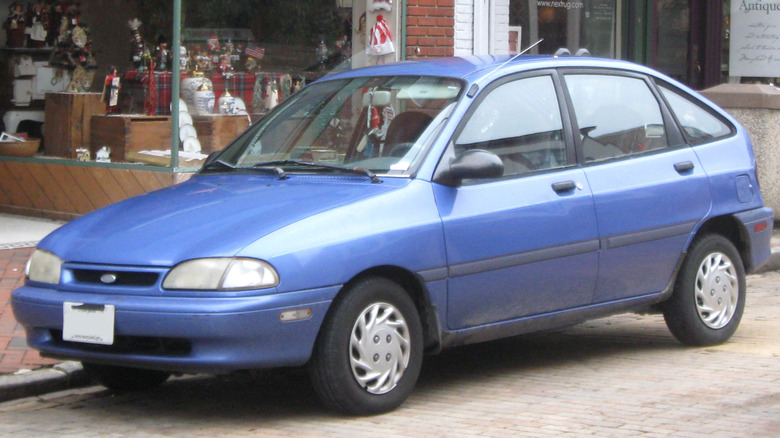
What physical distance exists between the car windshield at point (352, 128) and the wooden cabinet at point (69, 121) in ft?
16.1

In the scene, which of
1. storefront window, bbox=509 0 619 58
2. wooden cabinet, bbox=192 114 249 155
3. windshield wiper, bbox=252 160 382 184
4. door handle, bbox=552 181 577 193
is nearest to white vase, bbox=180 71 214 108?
wooden cabinet, bbox=192 114 249 155

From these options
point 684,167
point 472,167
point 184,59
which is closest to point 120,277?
point 472,167

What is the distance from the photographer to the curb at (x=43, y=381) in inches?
241

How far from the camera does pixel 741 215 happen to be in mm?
7188

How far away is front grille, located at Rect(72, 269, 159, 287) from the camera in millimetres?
5207

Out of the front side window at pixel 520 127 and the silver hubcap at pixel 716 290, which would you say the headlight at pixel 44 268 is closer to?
the front side window at pixel 520 127

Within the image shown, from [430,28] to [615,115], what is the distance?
5.50 meters

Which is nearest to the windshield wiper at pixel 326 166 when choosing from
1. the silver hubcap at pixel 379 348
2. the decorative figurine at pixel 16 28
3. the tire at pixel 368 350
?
the tire at pixel 368 350

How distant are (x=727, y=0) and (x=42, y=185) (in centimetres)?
914

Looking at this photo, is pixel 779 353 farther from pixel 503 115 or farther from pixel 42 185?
pixel 42 185

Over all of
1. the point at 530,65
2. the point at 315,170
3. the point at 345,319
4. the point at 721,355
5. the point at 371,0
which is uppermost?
the point at 371,0

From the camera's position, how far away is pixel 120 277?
17.4ft

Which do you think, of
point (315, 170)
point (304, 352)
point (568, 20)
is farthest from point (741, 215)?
point (568, 20)

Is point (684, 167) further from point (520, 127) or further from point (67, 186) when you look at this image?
point (67, 186)
